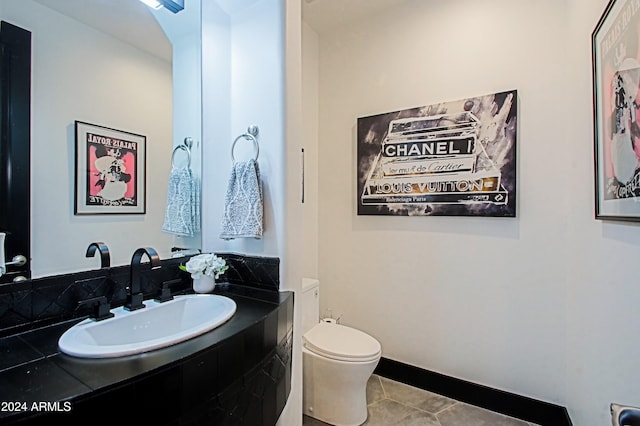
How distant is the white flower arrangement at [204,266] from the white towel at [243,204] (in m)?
0.15

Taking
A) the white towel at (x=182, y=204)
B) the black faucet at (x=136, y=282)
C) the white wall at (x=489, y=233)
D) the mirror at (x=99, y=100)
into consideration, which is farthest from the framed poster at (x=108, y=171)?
the white wall at (x=489, y=233)

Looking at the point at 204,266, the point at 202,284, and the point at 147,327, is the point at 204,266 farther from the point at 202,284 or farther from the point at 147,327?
the point at 147,327

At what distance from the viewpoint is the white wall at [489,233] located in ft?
4.83

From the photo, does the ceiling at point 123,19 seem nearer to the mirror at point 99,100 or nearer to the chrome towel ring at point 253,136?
the mirror at point 99,100

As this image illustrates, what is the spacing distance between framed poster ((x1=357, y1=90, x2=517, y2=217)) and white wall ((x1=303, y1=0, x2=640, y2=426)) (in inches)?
2.9

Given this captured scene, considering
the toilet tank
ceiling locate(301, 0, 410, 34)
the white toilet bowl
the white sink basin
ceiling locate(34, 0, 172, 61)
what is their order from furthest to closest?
ceiling locate(301, 0, 410, 34)
the toilet tank
the white toilet bowl
ceiling locate(34, 0, 172, 61)
the white sink basin

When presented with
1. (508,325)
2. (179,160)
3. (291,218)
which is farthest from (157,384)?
(508,325)

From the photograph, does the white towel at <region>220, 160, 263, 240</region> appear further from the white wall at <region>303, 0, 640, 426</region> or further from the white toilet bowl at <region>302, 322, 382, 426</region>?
the white wall at <region>303, 0, 640, 426</region>

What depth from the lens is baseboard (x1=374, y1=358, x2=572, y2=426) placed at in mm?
1773

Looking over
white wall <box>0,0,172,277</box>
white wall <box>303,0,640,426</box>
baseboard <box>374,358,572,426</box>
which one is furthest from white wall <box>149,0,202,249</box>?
baseboard <box>374,358,572,426</box>

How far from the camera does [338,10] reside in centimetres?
227

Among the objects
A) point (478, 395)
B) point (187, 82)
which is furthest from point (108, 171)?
point (478, 395)

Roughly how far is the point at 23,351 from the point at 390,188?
6.72 ft

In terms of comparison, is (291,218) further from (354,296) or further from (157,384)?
(354,296)
